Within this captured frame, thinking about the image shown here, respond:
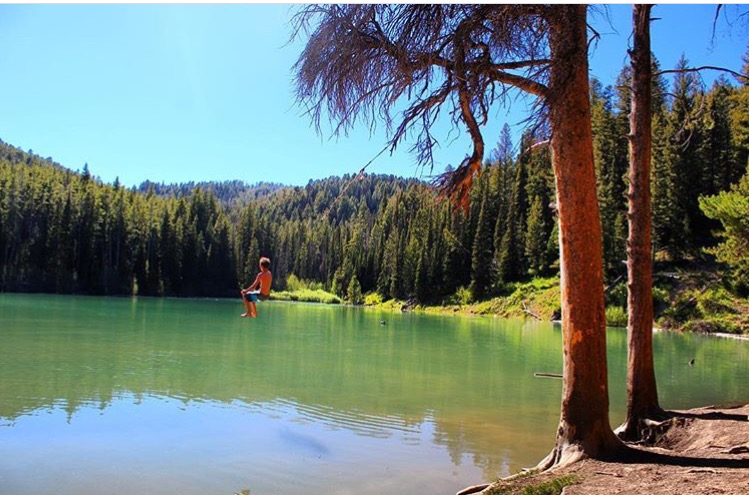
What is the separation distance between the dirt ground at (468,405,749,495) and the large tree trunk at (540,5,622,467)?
0.45 metres

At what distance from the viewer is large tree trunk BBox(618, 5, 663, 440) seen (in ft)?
29.3

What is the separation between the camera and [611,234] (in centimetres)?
5825

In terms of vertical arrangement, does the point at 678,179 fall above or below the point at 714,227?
above

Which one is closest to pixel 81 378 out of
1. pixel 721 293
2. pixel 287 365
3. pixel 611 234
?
pixel 287 365

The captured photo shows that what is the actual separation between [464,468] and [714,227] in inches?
2217

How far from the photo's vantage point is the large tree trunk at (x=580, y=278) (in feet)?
21.4

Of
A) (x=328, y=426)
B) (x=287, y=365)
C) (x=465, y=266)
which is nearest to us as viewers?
(x=328, y=426)

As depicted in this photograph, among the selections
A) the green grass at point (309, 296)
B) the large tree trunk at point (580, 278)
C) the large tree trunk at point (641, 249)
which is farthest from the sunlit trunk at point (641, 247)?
the green grass at point (309, 296)

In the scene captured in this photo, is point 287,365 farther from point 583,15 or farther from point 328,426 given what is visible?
point 583,15

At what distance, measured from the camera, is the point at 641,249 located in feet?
29.5

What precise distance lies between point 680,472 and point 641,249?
13.2 feet

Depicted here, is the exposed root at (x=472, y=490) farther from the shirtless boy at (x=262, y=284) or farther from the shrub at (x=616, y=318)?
the shrub at (x=616, y=318)

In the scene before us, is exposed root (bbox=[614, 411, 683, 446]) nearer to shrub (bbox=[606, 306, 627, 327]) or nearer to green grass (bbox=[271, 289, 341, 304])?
shrub (bbox=[606, 306, 627, 327])

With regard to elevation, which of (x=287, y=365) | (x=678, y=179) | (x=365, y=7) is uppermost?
(x=678, y=179)
